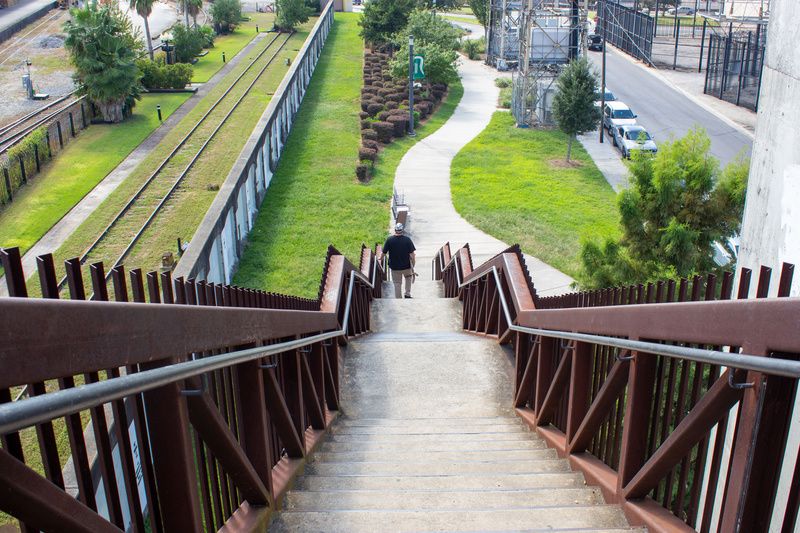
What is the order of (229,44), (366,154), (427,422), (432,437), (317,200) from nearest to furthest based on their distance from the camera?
(432,437) → (427,422) → (317,200) → (366,154) → (229,44)

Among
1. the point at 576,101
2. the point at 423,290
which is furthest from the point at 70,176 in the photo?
the point at 576,101

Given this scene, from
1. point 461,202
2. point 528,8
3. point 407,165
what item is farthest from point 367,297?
point 528,8

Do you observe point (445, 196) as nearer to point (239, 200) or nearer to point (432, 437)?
point (239, 200)

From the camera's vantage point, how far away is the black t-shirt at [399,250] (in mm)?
13625

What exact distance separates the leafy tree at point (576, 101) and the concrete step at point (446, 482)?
84.8ft

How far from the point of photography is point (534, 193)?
25578mm

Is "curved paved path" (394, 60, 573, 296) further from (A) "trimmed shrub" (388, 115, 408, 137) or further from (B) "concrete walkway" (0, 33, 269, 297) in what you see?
(B) "concrete walkway" (0, 33, 269, 297)

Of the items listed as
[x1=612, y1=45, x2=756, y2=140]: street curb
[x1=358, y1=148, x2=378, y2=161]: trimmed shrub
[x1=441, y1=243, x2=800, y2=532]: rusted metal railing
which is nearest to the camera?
[x1=441, y1=243, x2=800, y2=532]: rusted metal railing

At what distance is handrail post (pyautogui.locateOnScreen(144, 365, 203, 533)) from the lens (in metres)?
2.69

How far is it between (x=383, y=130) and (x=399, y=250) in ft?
59.9

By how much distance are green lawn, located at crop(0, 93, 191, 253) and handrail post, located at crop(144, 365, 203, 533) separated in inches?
553

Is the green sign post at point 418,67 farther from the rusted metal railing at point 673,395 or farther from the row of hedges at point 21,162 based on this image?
the rusted metal railing at point 673,395

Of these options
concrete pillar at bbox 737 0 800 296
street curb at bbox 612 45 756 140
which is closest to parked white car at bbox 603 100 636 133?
street curb at bbox 612 45 756 140

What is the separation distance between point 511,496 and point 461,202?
67.7ft
